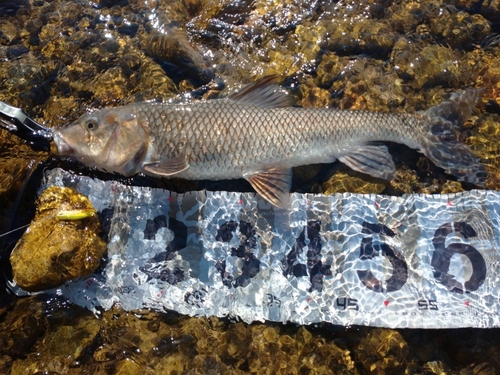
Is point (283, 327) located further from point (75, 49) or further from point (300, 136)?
point (75, 49)

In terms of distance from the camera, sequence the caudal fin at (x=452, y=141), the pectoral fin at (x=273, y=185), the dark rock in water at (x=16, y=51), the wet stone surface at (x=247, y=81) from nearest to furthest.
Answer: the wet stone surface at (x=247, y=81), the pectoral fin at (x=273, y=185), the caudal fin at (x=452, y=141), the dark rock in water at (x=16, y=51)

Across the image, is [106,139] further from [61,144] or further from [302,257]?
[302,257]

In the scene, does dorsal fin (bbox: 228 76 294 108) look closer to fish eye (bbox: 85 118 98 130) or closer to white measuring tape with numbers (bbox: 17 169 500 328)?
white measuring tape with numbers (bbox: 17 169 500 328)

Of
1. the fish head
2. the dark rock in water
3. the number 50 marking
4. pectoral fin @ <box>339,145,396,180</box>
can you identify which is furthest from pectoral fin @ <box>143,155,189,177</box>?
the dark rock in water

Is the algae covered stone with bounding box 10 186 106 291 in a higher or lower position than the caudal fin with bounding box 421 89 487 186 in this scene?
lower

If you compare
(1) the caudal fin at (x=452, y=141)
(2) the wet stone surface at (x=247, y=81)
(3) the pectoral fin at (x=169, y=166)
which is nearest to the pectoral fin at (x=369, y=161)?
(2) the wet stone surface at (x=247, y=81)

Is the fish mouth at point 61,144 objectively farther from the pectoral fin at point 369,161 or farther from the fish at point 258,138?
the pectoral fin at point 369,161
